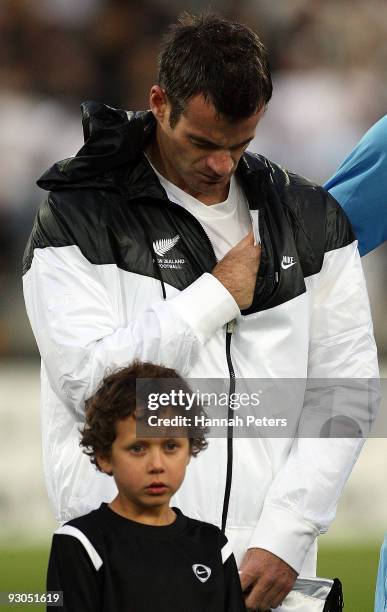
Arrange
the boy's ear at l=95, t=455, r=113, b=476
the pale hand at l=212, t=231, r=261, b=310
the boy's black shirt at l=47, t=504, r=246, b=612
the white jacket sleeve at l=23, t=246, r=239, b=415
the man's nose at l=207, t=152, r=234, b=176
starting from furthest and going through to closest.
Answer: the man's nose at l=207, t=152, r=234, b=176 < the pale hand at l=212, t=231, r=261, b=310 < the white jacket sleeve at l=23, t=246, r=239, b=415 < the boy's ear at l=95, t=455, r=113, b=476 < the boy's black shirt at l=47, t=504, r=246, b=612

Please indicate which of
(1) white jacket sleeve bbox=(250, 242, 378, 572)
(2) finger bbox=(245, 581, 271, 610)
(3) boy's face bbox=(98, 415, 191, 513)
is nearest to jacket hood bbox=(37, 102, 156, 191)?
(1) white jacket sleeve bbox=(250, 242, 378, 572)

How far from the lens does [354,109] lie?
26.0 feet

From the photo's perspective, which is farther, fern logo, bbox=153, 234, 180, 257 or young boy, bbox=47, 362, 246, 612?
fern logo, bbox=153, 234, 180, 257

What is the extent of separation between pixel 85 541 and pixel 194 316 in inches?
19.0

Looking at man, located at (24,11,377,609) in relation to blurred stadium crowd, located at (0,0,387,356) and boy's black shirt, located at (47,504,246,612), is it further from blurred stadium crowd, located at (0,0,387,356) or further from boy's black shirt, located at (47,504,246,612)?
blurred stadium crowd, located at (0,0,387,356)

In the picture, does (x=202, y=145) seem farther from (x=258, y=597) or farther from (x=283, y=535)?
(x=258, y=597)

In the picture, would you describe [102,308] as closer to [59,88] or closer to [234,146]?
[234,146]

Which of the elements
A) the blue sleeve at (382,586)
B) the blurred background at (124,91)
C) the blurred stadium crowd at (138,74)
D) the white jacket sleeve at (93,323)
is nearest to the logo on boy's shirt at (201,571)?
the white jacket sleeve at (93,323)

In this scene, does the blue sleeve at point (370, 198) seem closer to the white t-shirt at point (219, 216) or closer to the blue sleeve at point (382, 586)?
the white t-shirt at point (219, 216)

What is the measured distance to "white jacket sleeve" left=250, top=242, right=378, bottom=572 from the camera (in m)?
2.57

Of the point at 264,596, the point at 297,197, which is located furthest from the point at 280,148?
the point at 264,596

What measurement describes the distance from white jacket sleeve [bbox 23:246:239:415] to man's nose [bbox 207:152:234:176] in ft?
0.83

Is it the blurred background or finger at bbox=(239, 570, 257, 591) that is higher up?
the blurred background

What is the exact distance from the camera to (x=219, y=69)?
102 inches
